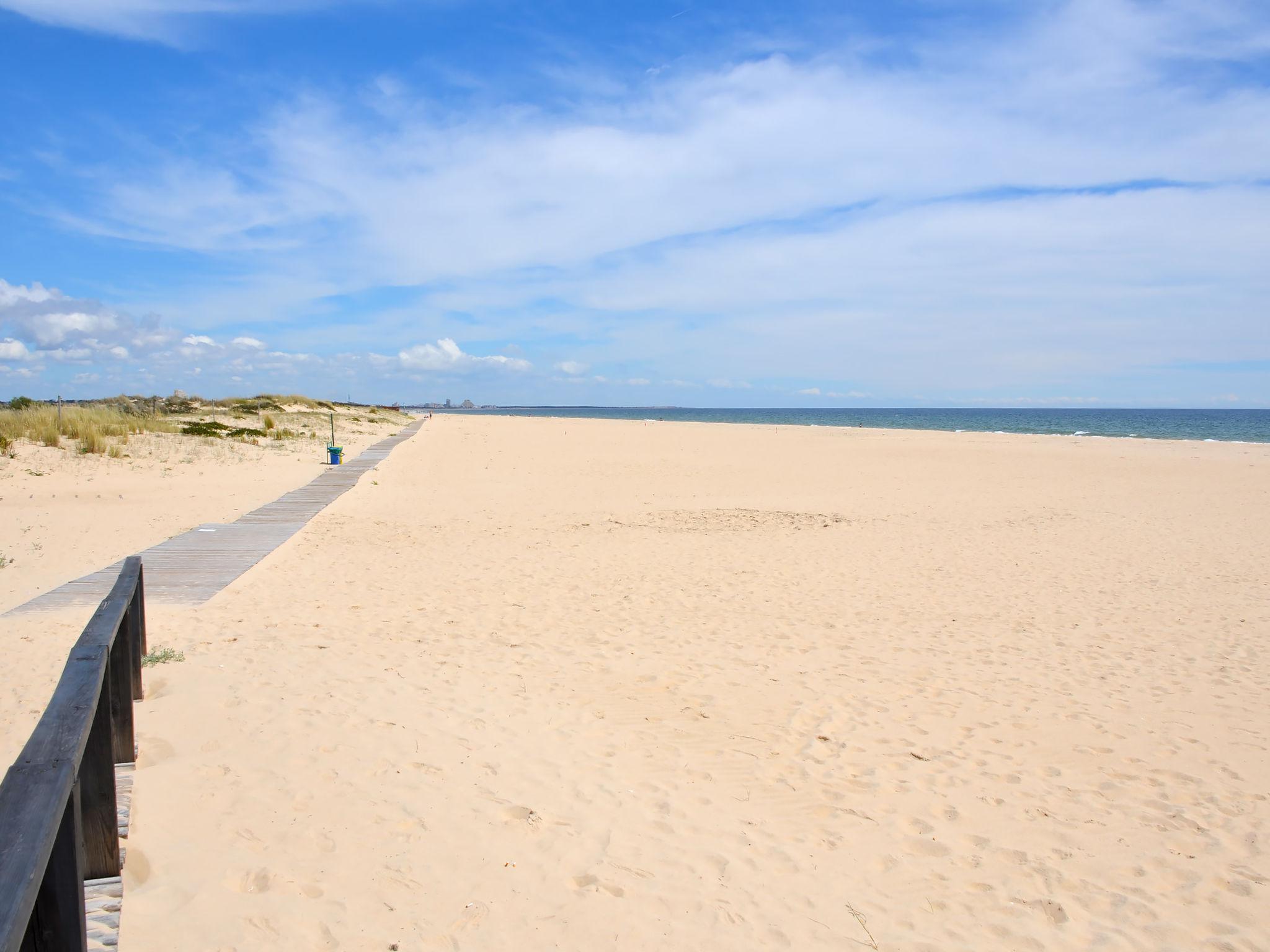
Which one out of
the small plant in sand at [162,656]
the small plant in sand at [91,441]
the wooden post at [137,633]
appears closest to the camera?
the wooden post at [137,633]

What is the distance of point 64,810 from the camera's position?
2.13m

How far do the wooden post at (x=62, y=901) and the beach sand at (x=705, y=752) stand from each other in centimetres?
83

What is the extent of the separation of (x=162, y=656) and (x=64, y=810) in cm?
409

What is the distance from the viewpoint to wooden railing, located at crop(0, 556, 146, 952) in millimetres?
A: 1782

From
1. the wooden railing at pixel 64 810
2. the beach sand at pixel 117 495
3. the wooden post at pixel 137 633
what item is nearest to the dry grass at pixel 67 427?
the beach sand at pixel 117 495

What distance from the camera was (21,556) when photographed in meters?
9.32

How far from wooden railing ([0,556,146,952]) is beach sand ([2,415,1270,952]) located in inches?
17.3

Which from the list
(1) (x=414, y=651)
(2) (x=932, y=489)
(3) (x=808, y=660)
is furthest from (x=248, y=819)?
(2) (x=932, y=489)

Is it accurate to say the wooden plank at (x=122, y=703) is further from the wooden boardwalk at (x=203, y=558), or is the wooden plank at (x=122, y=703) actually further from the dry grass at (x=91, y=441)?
the dry grass at (x=91, y=441)

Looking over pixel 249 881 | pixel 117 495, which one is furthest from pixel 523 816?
pixel 117 495

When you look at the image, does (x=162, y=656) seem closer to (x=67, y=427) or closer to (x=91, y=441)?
(x=91, y=441)

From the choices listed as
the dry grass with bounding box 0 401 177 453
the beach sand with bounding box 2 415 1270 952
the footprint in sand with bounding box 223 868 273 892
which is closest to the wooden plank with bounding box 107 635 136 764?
the beach sand with bounding box 2 415 1270 952

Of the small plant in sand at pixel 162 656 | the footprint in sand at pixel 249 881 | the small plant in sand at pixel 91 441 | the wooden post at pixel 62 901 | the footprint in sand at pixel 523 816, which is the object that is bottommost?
the footprint in sand at pixel 523 816

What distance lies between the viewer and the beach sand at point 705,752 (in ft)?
10.9
